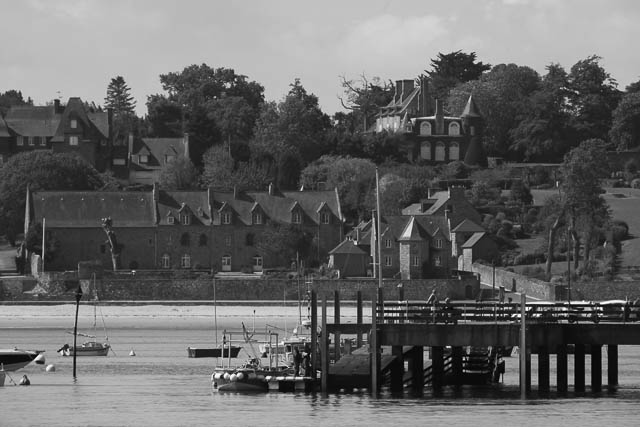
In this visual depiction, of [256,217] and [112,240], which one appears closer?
[112,240]

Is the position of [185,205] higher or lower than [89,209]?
higher

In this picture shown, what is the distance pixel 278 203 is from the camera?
5635 inches

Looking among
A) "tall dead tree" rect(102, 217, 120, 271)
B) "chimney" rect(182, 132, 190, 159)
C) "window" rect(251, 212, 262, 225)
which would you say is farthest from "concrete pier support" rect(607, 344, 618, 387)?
"chimney" rect(182, 132, 190, 159)

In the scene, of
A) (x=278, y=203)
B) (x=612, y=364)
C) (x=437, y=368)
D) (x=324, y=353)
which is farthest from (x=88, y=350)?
(x=278, y=203)

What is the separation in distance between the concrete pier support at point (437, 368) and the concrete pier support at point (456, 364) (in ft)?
5.76

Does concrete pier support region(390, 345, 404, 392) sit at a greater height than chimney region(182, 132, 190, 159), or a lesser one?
lesser

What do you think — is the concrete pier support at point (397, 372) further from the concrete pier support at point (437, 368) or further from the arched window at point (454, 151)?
the arched window at point (454, 151)

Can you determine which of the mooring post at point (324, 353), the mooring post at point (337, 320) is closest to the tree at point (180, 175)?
the mooring post at point (337, 320)

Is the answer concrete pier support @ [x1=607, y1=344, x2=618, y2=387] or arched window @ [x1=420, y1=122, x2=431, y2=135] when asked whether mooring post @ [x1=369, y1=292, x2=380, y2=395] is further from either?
arched window @ [x1=420, y1=122, x2=431, y2=135]

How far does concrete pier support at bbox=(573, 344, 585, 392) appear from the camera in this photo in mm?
72688

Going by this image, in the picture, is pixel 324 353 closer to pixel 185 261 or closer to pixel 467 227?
pixel 467 227

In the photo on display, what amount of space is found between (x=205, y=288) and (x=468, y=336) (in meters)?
64.2

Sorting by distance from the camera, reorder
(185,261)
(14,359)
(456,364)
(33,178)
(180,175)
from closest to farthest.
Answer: (456,364)
(14,359)
(185,261)
(33,178)
(180,175)

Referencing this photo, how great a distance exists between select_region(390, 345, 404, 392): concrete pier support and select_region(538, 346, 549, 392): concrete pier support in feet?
14.5
